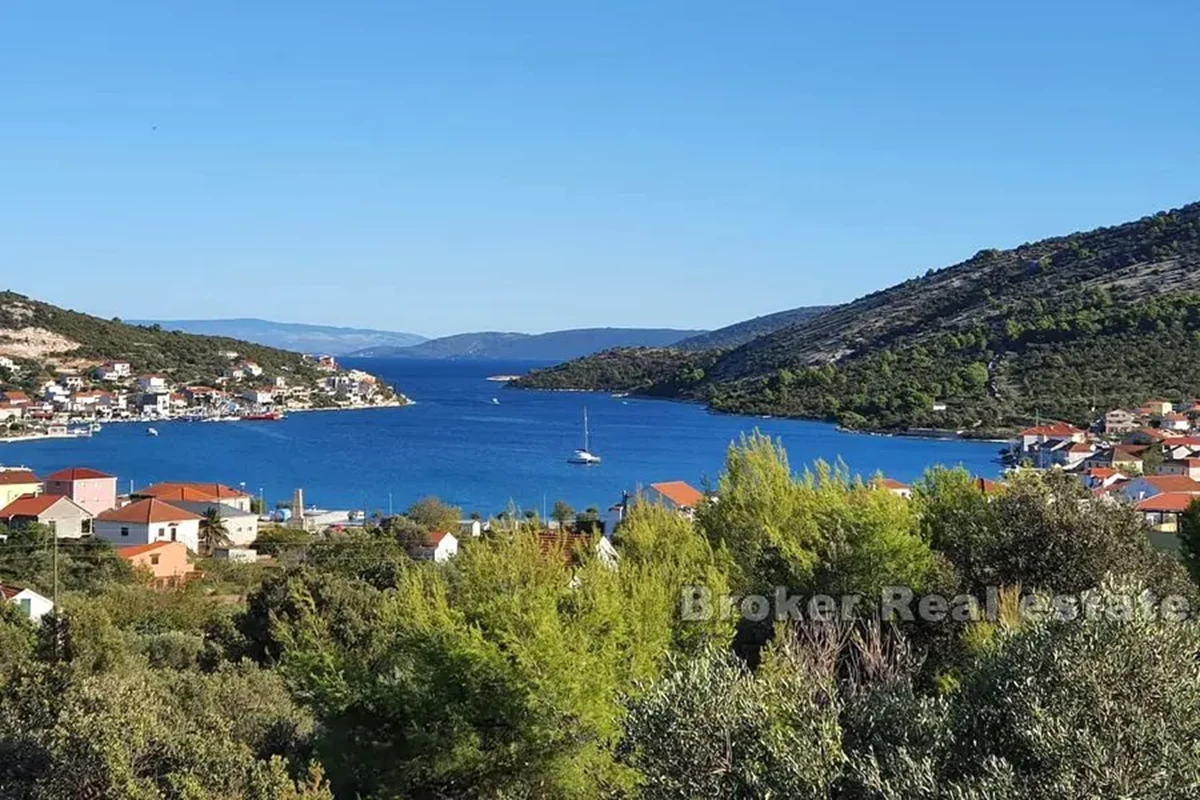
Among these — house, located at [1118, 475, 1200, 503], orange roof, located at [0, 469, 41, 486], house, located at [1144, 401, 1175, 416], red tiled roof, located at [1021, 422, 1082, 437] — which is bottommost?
house, located at [1118, 475, 1200, 503]

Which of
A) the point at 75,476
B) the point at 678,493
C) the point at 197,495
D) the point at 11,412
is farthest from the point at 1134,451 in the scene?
the point at 11,412

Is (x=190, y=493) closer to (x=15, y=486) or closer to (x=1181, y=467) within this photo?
(x=15, y=486)

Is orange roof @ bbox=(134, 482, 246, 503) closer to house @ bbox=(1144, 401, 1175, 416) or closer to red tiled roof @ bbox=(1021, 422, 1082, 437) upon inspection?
red tiled roof @ bbox=(1021, 422, 1082, 437)

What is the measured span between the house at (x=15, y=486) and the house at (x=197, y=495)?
3.61 meters

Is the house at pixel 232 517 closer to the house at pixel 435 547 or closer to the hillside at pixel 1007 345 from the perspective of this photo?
the house at pixel 435 547

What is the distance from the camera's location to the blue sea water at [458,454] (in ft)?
186

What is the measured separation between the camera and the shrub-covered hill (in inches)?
3674

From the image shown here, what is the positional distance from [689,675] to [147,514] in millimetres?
30922

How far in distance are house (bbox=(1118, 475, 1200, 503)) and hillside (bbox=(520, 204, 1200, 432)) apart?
29525 millimetres

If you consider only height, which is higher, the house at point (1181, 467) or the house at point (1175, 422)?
the house at point (1175, 422)

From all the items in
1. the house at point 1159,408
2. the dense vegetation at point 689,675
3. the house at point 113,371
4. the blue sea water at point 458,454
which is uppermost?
the house at point 113,371

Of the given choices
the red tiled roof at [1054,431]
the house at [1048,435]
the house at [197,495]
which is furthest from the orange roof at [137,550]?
the red tiled roof at [1054,431]

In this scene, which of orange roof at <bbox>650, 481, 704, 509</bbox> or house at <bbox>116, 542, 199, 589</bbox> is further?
orange roof at <bbox>650, 481, 704, 509</bbox>

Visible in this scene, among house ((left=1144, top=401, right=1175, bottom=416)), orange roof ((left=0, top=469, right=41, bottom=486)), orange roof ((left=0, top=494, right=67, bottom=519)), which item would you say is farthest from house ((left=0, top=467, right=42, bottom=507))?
house ((left=1144, top=401, right=1175, bottom=416))
